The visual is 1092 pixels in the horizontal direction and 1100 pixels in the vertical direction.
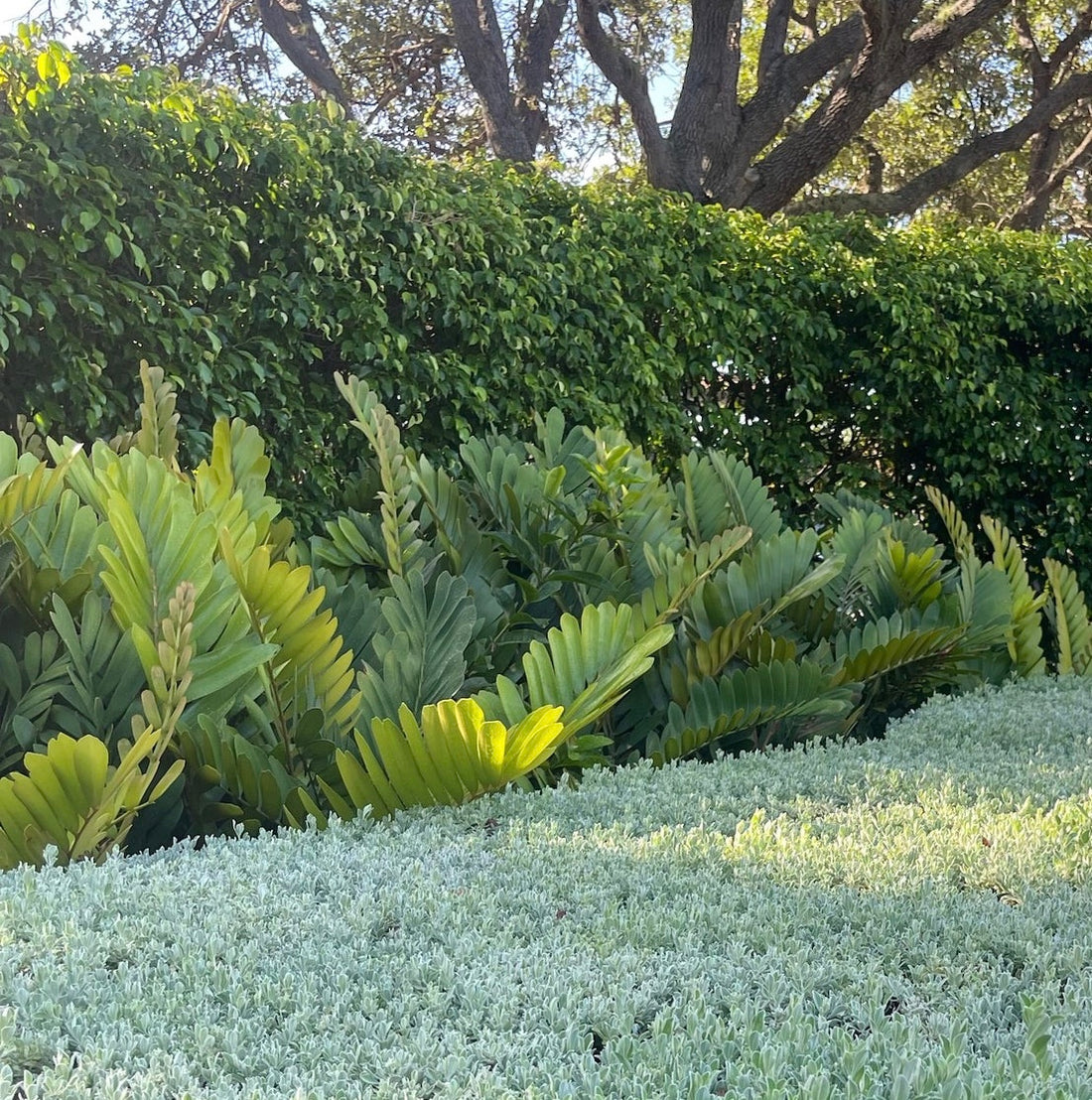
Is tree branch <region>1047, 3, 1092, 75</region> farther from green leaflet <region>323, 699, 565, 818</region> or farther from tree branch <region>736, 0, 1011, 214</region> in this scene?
green leaflet <region>323, 699, 565, 818</region>

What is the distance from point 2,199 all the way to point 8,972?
11.6 feet

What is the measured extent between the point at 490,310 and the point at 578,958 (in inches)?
169

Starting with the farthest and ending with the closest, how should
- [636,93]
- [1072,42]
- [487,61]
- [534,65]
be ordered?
[534,65], [1072,42], [487,61], [636,93]

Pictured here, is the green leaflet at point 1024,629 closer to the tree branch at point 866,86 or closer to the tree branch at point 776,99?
the tree branch at point 866,86

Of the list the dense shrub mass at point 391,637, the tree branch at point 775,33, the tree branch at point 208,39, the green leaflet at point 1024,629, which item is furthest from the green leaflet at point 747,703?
the tree branch at point 208,39

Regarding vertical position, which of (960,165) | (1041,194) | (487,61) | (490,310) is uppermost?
(487,61)

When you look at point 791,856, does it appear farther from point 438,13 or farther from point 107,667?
point 438,13

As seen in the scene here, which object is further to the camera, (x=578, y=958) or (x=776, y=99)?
(x=776, y=99)

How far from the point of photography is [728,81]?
9.80 metres

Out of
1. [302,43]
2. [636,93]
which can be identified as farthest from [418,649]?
[302,43]

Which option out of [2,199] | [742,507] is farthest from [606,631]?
[2,199]

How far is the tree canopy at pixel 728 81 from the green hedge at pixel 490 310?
2601 millimetres

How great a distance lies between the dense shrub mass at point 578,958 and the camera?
1069 mm

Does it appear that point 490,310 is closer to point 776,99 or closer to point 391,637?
point 391,637
